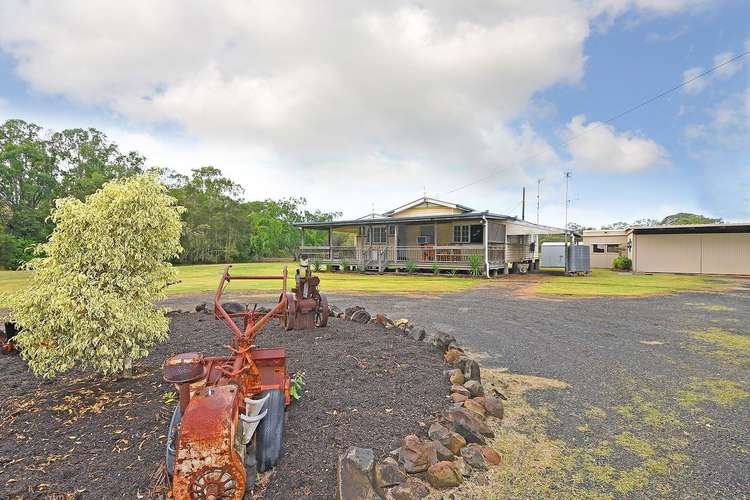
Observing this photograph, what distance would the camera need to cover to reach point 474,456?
8.54ft

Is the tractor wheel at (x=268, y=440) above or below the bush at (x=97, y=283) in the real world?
below

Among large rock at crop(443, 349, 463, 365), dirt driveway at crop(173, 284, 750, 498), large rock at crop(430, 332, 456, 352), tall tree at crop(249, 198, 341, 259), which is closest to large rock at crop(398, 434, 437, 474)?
dirt driveway at crop(173, 284, 750, 498)

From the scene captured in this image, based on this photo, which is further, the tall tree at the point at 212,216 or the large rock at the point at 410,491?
the tall tree at the point at 212,216

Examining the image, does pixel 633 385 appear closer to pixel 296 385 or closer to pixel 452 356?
pixel 452 356

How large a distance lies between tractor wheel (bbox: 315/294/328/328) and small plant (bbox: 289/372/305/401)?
1.96 m

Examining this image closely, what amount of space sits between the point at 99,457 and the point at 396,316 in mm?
6348

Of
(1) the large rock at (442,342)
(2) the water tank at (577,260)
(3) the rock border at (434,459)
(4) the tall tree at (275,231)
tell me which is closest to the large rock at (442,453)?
(3) the rock border at (434,459)

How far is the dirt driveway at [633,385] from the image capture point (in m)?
2.54

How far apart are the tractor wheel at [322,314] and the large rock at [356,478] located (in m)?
3.73

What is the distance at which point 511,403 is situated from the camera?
371 centimetres

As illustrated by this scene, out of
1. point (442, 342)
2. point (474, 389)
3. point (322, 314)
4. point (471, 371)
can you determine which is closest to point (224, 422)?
point (474, 389)

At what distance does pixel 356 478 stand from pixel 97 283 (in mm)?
3020

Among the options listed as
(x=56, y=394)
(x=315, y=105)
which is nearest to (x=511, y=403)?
(x=56, y=394)

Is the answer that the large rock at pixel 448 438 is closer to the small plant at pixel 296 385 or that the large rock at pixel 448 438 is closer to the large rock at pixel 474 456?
the large rock at pixel 474 456
